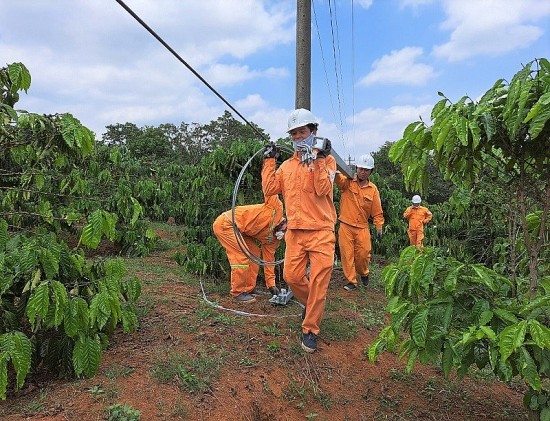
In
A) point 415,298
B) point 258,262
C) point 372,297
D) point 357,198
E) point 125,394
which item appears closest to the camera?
point 415,298

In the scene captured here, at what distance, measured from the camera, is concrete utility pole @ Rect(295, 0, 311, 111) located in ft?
18.0

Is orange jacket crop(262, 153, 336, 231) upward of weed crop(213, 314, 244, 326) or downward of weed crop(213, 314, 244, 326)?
upward

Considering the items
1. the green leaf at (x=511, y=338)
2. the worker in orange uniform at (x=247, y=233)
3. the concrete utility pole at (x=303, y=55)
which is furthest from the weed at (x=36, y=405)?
the concrete utility pole at (x=303, y=55)

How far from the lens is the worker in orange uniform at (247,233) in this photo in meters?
5.02

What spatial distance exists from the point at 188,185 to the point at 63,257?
437 centimetres

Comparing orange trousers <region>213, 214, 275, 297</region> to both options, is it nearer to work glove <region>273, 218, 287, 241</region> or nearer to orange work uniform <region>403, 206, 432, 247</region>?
work glove <region>273, 218, 287, 241</region>

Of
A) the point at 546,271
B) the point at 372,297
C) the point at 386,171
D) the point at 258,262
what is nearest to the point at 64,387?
the point at 258,262

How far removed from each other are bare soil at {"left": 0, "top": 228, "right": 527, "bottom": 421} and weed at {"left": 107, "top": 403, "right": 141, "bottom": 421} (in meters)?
0.04

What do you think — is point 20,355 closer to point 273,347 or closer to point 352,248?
point 273,347

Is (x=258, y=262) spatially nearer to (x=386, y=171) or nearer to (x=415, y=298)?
(x=415, y=298)

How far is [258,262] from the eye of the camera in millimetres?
4691

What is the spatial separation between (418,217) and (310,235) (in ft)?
20.8

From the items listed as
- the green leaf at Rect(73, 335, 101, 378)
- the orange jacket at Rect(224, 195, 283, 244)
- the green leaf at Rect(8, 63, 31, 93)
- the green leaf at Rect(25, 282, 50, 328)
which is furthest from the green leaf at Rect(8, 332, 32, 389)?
the orange jacket at Rect(224, 195, 283, 244)

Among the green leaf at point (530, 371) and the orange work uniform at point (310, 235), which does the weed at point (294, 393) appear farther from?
the green leaf at point (530, 371)
